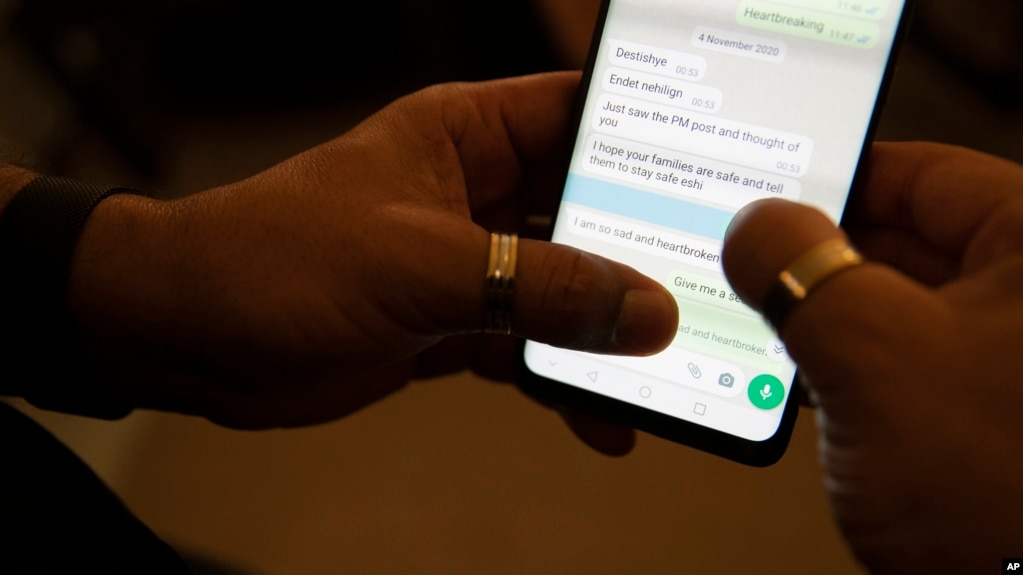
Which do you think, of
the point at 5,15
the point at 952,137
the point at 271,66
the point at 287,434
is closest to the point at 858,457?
the point at 287,434

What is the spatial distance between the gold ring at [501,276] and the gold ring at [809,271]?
0.15 meters

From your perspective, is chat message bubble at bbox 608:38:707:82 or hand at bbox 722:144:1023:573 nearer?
hand at bbox 722:144:1023:573

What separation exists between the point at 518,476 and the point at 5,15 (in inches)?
38.5

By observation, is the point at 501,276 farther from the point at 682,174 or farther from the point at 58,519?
the point at 58,519

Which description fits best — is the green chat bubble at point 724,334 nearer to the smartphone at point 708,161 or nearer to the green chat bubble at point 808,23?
the smartphone at point 708,161

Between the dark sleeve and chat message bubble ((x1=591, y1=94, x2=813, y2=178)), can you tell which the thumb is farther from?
the dark sleeve

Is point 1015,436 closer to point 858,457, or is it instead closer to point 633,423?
point 858,457

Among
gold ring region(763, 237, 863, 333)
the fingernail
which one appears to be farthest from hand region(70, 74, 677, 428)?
gold ring region(763, 237, 863, 333)

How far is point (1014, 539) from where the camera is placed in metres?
0.26

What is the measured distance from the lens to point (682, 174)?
462 millimetres

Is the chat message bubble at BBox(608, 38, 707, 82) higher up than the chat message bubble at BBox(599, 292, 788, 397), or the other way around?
the chat message bubble at BBox(608, 38, 707, 82)

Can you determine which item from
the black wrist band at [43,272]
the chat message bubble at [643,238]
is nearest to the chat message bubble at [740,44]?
the chat message bubble at [643,238]

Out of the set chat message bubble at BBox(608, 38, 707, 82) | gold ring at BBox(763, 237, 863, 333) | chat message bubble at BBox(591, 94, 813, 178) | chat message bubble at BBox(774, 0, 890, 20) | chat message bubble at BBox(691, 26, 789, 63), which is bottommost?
gold ring at BBox(763, 237, 863, 333)

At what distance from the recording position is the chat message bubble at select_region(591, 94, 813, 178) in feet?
1.46
